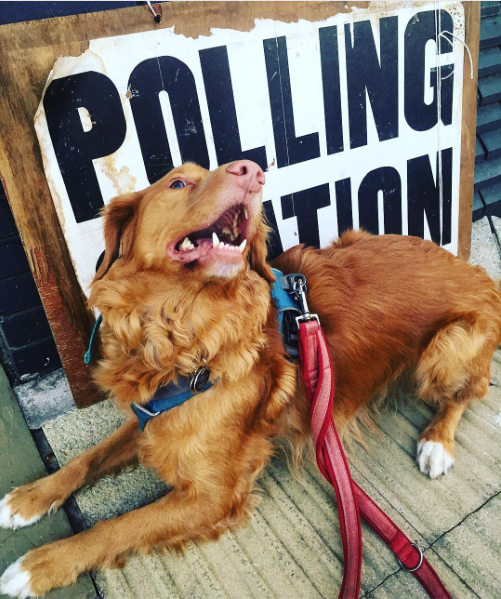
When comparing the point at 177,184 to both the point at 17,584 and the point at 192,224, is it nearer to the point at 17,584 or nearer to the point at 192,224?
the point at 192,224

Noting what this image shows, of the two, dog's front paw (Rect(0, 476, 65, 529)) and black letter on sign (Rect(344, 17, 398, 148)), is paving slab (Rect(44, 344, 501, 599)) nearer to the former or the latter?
dog's front paw (Rect(0, 476, 65, 529))

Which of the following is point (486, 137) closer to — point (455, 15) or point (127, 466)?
point (455, 15)

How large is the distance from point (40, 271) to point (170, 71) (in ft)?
3.48

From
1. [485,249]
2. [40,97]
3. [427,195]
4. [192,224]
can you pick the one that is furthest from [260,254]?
[485,249]

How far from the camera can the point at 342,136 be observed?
2801 millimetres

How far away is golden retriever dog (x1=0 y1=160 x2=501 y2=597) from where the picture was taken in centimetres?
182

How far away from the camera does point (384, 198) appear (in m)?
3.06

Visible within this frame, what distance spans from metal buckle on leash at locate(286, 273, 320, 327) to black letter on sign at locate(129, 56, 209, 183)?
2.59 ft

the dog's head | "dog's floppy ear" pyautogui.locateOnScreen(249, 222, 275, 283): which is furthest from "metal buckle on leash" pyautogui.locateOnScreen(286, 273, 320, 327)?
the dog's head

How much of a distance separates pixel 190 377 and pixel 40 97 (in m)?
1.28

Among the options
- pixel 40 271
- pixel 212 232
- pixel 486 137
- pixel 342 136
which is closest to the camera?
pixel 212 232

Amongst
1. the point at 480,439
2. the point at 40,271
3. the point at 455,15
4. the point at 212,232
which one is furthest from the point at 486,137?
the point at 40,271

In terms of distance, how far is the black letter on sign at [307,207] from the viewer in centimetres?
278

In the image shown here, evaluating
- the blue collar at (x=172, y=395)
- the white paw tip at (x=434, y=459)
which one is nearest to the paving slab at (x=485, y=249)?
the white paw tip at (x=434, y=459)
